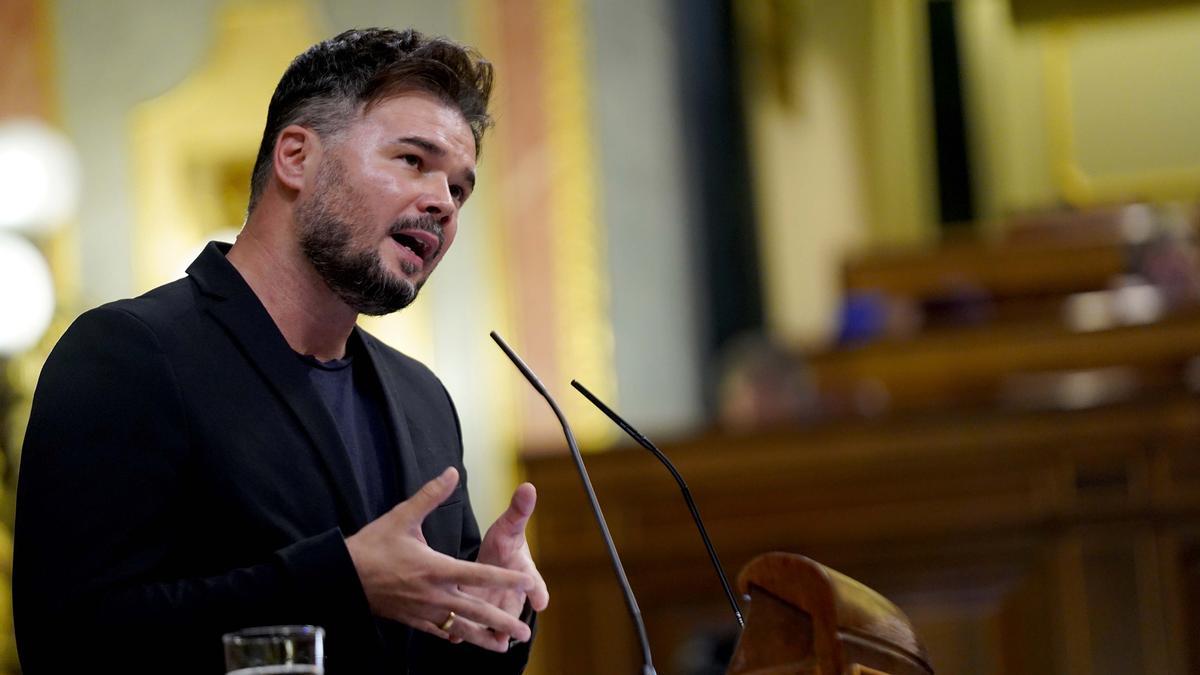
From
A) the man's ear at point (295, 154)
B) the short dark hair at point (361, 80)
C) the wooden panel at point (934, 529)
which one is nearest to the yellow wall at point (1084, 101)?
the wooden panel at point (934, 529)

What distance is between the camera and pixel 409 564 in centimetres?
170

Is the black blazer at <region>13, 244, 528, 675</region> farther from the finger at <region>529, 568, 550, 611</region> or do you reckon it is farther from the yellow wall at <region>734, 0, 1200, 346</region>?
the yellow wall at <region>734, 0, 1200, 346</region>

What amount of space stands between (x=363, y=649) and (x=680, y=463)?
8.50 feet

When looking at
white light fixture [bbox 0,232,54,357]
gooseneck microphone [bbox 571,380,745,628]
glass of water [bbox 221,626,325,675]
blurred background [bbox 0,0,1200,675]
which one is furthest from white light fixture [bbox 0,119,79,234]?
glass of water [bbox 221,626,325,675]

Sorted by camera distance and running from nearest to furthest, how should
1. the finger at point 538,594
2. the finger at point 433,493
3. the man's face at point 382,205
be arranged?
the finger at point 433,493
the finger at point 538,594
the man's face at point 382,205

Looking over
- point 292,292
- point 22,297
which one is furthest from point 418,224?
point 22,297

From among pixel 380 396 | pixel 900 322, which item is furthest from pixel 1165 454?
pixel 900 322

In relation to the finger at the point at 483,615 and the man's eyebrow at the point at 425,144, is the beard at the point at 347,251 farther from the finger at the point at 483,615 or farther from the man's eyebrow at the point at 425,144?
the finger at the point at 483,615

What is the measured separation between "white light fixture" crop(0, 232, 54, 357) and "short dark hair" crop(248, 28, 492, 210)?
542 cm

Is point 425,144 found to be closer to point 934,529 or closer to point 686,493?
point 686,493

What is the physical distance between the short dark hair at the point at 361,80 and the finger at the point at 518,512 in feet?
1.61

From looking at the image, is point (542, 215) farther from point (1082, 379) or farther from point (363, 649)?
point (363, 649)

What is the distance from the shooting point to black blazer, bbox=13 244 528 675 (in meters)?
1.72

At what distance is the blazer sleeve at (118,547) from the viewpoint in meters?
1.72
